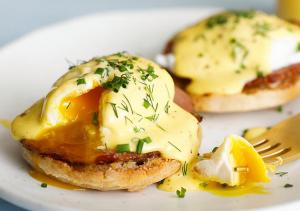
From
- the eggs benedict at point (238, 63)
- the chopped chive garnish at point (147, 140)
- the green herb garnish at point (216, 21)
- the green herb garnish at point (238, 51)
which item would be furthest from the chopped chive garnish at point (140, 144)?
the green herb garnish at point (216, 21)

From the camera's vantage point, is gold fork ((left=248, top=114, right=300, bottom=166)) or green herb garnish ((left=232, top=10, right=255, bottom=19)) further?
green herb garnish ((left=232, top=10, right=255, bottom=19))

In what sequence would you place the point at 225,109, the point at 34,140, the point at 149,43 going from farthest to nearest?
the point at 149,43 < the point at 225,109 < the point at 34,140

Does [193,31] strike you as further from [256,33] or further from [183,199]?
[183,199]

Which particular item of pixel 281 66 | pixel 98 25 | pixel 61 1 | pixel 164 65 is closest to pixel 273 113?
pixel 281 66

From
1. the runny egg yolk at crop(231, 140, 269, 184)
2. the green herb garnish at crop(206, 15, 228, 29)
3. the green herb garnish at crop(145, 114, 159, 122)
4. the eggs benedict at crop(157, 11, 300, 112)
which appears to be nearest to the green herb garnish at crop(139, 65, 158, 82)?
the green herb garnish at crop(145, 114, 159, 122)

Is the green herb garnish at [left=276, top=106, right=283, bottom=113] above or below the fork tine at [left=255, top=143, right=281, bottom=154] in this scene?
above

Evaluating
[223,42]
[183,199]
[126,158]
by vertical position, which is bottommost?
[183,199]

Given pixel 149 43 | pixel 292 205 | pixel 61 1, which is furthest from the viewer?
pixel 61 1

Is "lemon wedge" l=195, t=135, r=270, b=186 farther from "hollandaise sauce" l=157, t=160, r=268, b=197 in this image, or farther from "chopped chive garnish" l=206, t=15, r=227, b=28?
"chopped chive garnish" l=206, t=15, r=227, b=28
